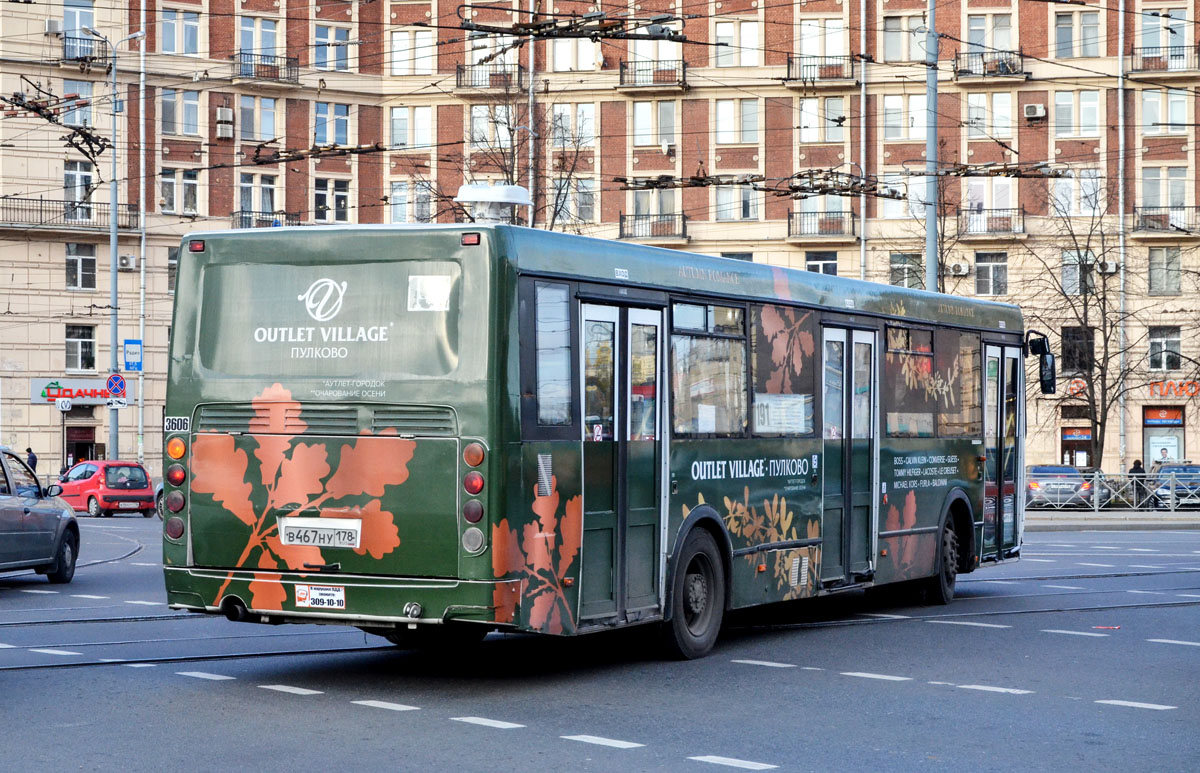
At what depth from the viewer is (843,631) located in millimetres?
14555

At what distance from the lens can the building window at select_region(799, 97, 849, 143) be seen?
192 feet

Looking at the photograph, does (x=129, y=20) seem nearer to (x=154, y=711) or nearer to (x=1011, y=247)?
(x=1011, y=247)

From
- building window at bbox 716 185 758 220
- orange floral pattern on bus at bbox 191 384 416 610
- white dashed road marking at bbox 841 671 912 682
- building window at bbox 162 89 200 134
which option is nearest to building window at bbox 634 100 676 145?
building window at bbox 716 185 758 220

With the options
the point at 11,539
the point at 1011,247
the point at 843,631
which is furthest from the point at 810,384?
the point at 1011,247

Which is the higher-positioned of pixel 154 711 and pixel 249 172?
pixel 249 172

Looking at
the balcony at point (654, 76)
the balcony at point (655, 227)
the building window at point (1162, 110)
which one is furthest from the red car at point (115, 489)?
the building window at point (1162, 110)

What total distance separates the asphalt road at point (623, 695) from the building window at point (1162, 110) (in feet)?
146

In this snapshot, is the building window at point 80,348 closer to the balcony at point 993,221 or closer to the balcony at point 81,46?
the balcony at point 81,46

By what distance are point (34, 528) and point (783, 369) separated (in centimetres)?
956

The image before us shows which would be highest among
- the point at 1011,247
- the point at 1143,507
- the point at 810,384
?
the point at 1011,247

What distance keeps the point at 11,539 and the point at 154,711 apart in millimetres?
9655

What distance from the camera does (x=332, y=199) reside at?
59469mm

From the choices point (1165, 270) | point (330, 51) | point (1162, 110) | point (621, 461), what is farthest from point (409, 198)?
point (621, 461)

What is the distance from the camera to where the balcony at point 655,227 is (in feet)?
192
